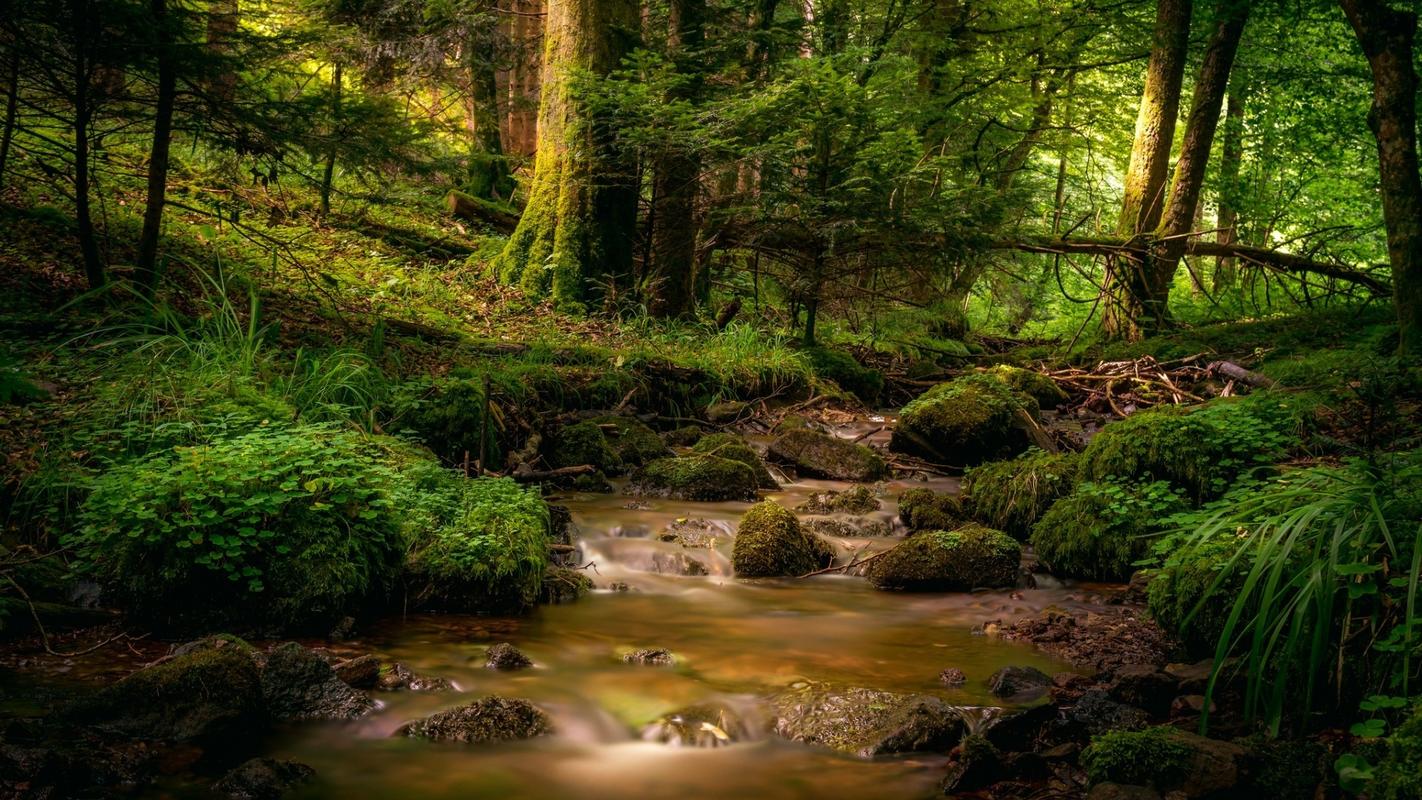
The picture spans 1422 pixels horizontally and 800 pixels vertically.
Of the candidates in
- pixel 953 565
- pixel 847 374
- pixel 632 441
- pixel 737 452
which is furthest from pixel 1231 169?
pixel 953 565

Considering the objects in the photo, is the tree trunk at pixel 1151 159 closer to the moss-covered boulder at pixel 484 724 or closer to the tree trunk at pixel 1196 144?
the tree trunk at pixel 1196 144

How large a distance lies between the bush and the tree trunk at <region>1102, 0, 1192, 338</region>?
10.9 m

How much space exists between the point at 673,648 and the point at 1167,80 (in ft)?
37.1


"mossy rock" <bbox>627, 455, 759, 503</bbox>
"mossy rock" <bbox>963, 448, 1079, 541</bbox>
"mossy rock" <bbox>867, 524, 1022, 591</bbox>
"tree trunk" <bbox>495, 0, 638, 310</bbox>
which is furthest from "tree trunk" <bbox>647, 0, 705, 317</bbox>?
"mossy rock" <bbox>867, 524, 1022, 591</bbox>

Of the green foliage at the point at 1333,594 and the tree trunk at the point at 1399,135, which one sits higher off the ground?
the tree trunk at the point at 1399,135

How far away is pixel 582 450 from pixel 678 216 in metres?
5.78

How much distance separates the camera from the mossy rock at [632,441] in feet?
27.0

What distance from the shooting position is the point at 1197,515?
183 inches

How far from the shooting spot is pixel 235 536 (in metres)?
4.30

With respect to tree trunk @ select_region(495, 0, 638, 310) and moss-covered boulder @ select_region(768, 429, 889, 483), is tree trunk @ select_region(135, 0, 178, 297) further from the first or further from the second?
moss-covered boulder @ select_region(768, 429, 889, 483)

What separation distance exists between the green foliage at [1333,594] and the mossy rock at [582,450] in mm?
5171

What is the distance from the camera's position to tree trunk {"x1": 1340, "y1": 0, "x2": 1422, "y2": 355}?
6312 mm

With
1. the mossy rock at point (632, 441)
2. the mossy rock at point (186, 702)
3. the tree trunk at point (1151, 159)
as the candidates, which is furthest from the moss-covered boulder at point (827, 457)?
the mossy rock at point (186, 702)

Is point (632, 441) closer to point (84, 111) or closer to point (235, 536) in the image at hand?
point (235, 536)
